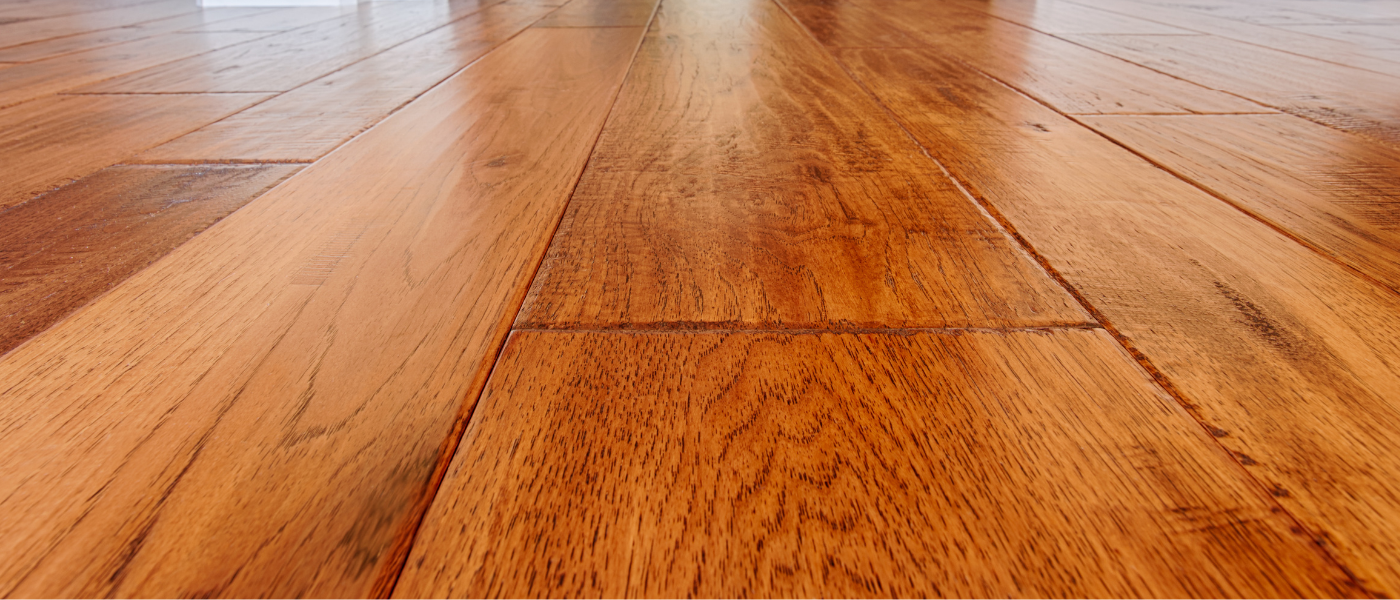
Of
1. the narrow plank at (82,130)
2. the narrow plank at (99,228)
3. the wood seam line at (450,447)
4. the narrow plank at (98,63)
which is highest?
the narrow plank at (98,63)

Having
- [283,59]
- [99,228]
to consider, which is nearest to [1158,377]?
[99,228]

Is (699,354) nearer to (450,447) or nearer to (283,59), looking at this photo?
(450,447)

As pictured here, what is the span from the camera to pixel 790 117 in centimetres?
89

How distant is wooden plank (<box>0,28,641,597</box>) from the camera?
10.6 inches

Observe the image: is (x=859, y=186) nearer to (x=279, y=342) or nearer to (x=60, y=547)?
(x=279, y=342)

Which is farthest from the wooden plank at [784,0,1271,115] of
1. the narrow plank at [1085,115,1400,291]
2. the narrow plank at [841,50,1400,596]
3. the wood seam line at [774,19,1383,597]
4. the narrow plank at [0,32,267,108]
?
the narrow plank at [0,32,267,108]

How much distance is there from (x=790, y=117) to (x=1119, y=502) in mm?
669

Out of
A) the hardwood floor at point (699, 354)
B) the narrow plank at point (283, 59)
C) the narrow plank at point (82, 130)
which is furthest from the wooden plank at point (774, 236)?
the narrow plank at point (283, 59)

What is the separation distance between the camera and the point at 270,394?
14.1 inches

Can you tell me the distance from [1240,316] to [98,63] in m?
1.70

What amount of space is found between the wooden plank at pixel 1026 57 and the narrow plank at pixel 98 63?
1271 mm

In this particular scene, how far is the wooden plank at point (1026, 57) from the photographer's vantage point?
0.99 m

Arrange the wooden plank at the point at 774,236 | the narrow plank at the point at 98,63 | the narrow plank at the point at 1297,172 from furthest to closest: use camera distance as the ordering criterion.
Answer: the narrow plank at the point at 98,63, the narrow plank at the point at 1297,172, the wooden plank at the point at 774,236

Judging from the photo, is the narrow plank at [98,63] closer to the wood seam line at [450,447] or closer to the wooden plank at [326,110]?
the wooden plank at [326,110]
